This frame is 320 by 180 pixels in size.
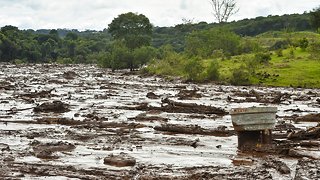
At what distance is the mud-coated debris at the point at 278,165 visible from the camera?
48.2 feet

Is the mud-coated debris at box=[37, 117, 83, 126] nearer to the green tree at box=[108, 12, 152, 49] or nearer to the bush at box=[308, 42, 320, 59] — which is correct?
the bush at box=[308, 42, 320, 59]

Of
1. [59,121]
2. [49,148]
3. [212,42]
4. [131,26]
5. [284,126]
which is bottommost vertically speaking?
[284,126]

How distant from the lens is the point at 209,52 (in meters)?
91.6

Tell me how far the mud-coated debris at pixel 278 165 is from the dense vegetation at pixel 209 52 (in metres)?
41.8

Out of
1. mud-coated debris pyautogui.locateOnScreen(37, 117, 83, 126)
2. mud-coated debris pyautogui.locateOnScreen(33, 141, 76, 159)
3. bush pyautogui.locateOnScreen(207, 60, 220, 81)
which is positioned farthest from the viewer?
bush pyautogui.locateOnScreen(207, 60, 220, 81)

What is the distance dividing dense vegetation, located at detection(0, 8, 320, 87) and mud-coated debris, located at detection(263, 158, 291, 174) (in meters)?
41.8

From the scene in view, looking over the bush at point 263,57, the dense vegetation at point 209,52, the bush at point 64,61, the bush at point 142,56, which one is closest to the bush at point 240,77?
the dense vegetation at point 209,52

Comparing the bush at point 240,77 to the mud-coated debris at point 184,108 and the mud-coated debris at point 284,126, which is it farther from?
the mud-coated debris at point 284,126

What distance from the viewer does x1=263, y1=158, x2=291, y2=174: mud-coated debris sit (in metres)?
14.7

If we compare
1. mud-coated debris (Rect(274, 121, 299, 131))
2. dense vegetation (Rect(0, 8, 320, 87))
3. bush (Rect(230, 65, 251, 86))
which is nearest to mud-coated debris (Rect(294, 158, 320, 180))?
mud-coated debris (Rect(274, 121, 299, 131))

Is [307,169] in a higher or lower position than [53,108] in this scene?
lower

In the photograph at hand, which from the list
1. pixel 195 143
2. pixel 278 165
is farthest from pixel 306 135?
pixel 278 165

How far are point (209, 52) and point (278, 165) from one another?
3033 inches

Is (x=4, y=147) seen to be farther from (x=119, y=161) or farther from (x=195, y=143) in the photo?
(x=195, y=143)
